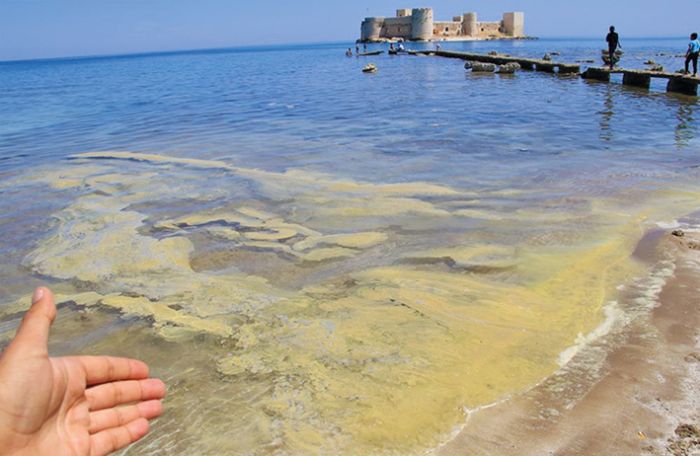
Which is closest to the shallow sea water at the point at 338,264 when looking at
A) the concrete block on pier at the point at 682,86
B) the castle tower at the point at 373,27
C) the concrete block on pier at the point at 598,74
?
the concrete block on pier at the point at 682,86

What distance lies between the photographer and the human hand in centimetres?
198

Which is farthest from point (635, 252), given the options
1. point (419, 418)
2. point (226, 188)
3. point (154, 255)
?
point (226, 188)

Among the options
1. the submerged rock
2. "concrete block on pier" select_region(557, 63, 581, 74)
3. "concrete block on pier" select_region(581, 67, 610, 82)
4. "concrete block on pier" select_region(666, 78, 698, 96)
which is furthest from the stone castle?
the submerged rock

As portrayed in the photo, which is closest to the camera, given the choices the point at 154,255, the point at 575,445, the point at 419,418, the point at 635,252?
the point at 575,445

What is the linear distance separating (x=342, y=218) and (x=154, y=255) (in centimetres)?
237

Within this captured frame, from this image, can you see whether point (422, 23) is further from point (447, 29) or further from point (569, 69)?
point (569, 69)

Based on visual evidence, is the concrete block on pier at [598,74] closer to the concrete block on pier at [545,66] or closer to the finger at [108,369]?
the concrete block on pier at [545,66]

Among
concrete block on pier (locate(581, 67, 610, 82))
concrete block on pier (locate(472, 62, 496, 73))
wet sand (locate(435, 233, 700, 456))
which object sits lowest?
wet sand (locate(435, 233, 700, 456))

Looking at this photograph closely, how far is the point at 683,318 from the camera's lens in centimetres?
412

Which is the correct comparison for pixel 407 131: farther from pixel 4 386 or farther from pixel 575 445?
pixel 4 386

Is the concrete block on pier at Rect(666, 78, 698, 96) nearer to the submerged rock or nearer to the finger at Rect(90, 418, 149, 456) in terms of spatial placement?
the submerged rock

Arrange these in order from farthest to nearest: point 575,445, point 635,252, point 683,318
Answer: point 635,252, point 683,318, point 575,445

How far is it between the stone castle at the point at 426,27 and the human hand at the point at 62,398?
109 m

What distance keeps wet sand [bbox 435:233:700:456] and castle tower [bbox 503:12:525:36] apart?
448 ft
